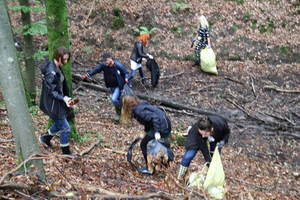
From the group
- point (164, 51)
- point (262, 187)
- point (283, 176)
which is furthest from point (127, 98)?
point (164, 51)

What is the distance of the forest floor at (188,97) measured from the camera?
12.6 feet

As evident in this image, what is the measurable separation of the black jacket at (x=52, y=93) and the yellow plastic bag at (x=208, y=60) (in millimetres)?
6817

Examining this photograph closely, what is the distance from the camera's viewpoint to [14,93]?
242 cm

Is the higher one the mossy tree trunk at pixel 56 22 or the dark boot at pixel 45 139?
the mossy tree trunk at pixel 56 22

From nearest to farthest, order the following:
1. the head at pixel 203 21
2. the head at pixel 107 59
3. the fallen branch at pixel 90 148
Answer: the fallen branch at pixel 90 148
the head at pixel 107 59
the head at pixel 203 21

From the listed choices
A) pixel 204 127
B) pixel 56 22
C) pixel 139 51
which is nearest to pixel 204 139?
pixel 204 127

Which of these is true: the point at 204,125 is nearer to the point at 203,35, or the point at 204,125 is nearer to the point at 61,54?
the point at 61,54

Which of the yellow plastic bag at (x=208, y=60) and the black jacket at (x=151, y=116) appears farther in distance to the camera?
the yellow plastic bag at (x=208, y=60)

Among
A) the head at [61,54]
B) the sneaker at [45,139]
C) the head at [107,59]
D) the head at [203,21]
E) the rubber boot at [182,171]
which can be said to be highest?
the head at [203,21]

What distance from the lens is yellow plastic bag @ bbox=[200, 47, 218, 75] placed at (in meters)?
9.39

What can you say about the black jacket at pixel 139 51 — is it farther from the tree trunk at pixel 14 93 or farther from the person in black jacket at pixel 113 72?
the tree trunk at pixel 14 93

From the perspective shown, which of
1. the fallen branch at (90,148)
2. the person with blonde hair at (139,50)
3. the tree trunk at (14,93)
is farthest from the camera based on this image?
the person with blonde hair at (139,50)

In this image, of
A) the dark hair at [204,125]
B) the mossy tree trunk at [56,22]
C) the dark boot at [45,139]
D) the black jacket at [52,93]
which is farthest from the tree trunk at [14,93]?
the dark hair at [204,125]

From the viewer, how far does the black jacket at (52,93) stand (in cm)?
357
